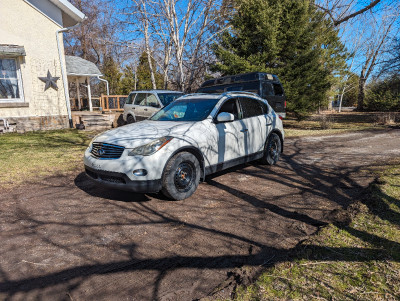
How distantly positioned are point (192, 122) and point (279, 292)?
10.3ft

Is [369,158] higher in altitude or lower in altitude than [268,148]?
lower

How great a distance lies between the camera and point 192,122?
4738 mm

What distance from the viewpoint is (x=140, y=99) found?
1180cm

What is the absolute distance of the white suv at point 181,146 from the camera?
393cm

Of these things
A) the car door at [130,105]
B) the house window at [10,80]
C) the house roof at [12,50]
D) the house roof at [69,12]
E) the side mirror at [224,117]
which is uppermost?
the house roof at [69,12]

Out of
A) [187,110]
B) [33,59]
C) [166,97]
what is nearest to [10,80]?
[33,59]

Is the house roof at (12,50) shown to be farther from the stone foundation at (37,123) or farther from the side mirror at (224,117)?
the side mirror at (224,117)

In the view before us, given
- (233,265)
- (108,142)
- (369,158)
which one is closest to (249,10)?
(369,158)

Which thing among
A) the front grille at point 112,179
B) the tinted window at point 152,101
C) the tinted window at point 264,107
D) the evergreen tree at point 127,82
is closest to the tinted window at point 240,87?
the tinted window at point 152,101

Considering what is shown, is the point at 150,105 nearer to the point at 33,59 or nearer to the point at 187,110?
→ the point at 33,59

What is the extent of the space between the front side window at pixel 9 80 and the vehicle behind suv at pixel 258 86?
853 cm

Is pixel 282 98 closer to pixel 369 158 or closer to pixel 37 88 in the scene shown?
pixel 369 158

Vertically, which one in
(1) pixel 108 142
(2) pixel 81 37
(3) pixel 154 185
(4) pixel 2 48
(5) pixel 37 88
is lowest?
(3) pixel 154 185

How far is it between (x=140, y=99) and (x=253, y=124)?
741cm
